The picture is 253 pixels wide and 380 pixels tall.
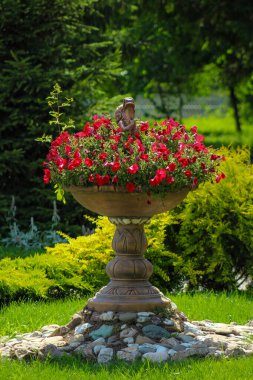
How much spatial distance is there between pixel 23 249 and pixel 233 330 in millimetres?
5218

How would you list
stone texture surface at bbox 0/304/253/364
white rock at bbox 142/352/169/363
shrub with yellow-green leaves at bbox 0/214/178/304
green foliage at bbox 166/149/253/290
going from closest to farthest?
white rock at bbox 142/352/169/363 → stone texture surface at bbox 0/304/253/364 → shrub with yellow-green leaves at bbox 0/214/178/304 → green foliage at bbox 166/149/253/290

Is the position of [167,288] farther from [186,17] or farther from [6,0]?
[186,17]

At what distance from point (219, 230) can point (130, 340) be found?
332cm

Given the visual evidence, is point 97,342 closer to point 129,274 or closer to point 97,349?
point 97,349

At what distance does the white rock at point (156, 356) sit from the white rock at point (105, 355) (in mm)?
249

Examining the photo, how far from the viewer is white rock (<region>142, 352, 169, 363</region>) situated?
21.2 ft

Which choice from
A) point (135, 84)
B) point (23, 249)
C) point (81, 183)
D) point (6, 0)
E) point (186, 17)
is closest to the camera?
point (81, 183)

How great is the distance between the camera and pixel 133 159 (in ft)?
22.4

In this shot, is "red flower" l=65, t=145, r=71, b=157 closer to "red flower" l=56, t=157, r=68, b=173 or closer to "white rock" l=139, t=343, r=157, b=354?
"red flower" l=56, t=157, r=68, b=173

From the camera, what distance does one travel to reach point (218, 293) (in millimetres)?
9836

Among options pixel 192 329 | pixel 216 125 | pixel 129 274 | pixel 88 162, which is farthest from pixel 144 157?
pixel 216 125

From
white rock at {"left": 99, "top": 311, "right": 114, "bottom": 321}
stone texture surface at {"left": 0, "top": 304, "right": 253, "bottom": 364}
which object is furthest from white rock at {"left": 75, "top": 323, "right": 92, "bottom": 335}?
white rock at {"left": 99, "top": 311, "right": 114, "bottom": 321}

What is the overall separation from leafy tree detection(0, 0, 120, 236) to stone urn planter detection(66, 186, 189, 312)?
5.76 m

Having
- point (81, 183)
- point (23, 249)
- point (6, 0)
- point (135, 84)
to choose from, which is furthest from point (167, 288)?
point (135, 84)
